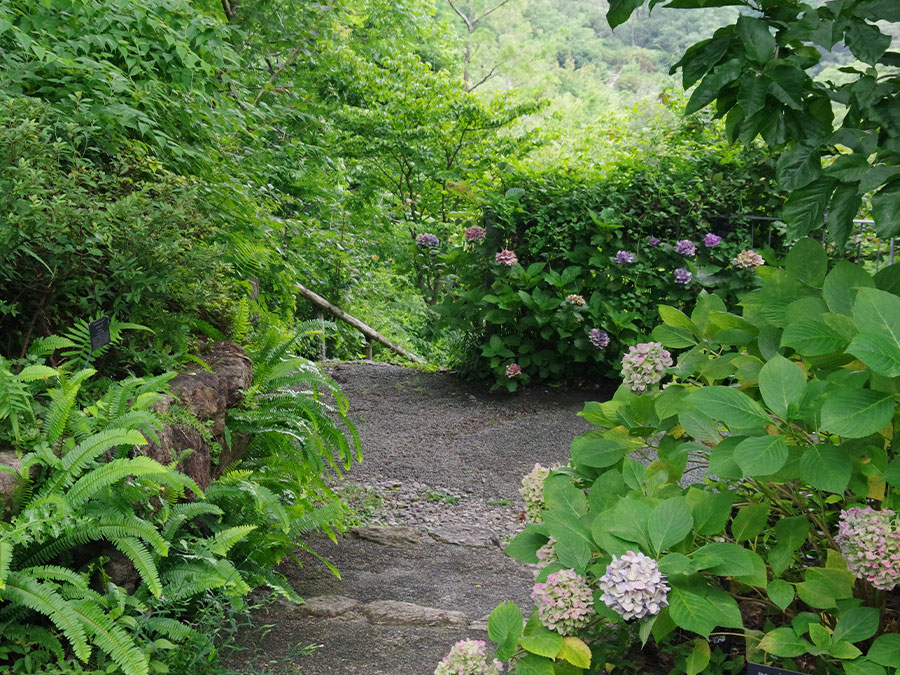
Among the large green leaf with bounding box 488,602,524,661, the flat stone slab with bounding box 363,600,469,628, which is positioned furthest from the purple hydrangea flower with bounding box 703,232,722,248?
the large green leaf with bounding box 488,602,524,661

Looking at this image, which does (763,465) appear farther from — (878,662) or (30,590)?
(30,590)

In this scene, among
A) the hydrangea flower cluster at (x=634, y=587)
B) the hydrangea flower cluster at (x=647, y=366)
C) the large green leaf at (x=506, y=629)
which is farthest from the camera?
the hydrangea flower cluster at (x=647, y=366)

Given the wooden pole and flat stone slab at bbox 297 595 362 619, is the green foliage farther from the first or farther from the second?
the wooden pole

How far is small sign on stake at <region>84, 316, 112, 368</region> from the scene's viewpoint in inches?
115

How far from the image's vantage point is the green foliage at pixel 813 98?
5.25 ft

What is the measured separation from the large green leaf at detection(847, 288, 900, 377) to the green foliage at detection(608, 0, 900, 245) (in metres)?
0.40

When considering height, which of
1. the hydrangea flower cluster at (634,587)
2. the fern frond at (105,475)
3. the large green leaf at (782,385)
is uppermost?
the large green leaf at (782,385)

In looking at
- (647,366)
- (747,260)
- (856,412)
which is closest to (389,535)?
(647,366)

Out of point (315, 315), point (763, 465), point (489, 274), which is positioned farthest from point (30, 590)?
point (315, 315)

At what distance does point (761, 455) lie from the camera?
1237 mm

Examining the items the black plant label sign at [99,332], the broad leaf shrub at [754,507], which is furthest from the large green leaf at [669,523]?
the black plant label sign at [99,332]

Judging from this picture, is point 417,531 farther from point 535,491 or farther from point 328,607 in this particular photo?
point 535,491

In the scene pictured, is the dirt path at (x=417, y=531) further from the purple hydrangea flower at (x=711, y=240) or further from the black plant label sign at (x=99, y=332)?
the purple hydrangea flower at (x=711, y=240)

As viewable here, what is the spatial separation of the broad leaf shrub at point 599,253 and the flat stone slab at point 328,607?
3662 mm
